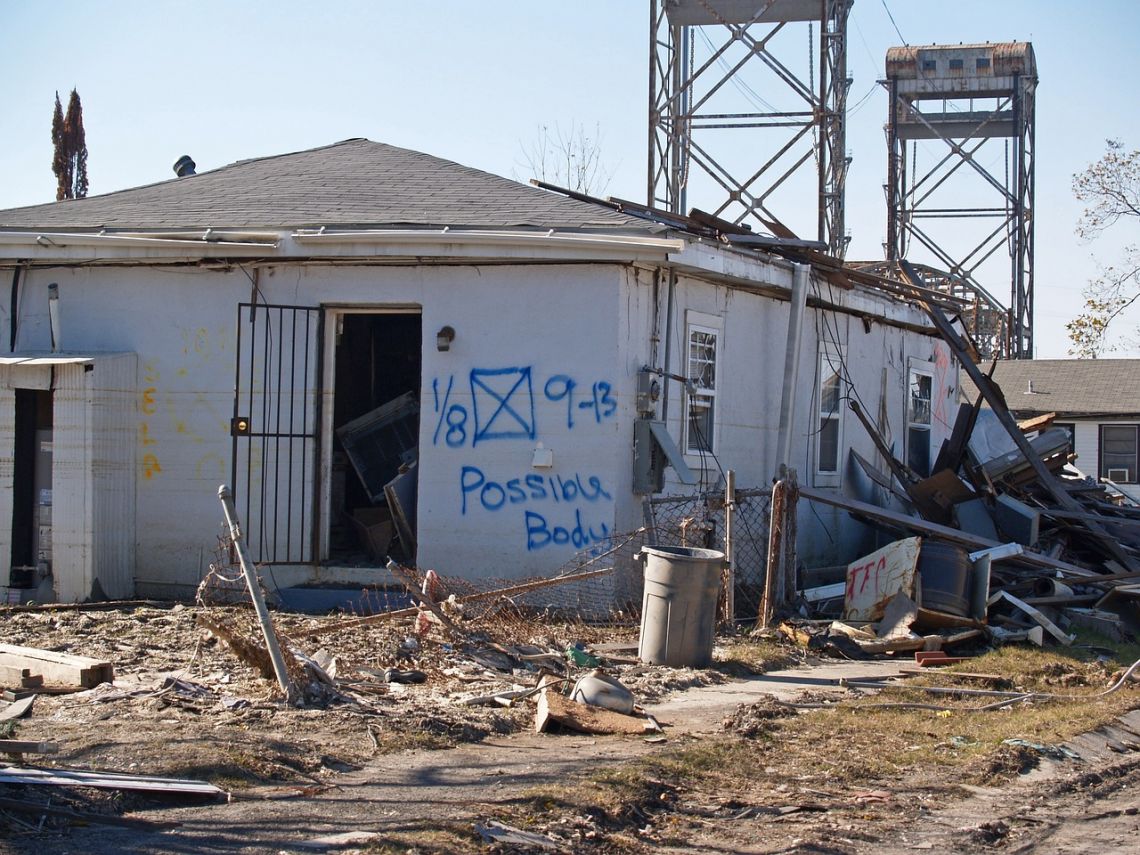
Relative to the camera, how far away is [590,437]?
460 inches

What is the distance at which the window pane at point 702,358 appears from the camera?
12961mm

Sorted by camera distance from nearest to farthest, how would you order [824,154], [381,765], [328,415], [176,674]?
[381,765], [176,674], [328,415], [824,154]

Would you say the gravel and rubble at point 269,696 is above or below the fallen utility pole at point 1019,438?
below

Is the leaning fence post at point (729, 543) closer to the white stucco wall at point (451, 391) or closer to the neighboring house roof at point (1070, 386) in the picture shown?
the white stucco wall at point (451, 391)

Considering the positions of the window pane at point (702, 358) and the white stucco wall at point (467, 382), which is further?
the window pane at point (702, 358)

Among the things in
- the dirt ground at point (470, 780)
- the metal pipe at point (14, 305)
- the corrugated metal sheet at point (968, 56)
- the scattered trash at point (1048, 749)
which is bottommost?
the scattered trash at point (1048, 749)

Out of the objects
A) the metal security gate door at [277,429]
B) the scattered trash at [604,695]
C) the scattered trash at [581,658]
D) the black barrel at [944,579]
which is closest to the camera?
the scattered trash at [604,695]

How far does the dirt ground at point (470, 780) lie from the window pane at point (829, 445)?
730 centimetres

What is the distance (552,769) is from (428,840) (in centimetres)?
138

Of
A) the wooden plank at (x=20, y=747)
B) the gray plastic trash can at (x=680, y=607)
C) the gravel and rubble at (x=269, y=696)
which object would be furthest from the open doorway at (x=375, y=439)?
the wooden plank at (x=20, y=747)

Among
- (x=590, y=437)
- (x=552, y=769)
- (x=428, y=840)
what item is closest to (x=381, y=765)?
(x=552, y=769)

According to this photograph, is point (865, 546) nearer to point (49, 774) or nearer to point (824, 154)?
point (824, 154)

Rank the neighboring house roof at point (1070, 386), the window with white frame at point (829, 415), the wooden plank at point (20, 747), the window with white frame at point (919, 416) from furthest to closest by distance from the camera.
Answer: the neighboring house roof at point (1070, 386) < the window with white frame at point (919, 416) < the window with white frame at point (829, 415) < the wooden plank at point (20, 747)

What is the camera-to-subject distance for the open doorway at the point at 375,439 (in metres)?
12.7
